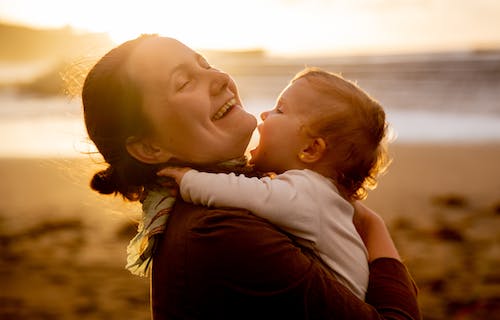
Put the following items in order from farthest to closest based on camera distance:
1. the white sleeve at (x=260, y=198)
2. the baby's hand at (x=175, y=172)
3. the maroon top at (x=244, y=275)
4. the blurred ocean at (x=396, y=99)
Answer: the blurred ocean at (x=396, y=99) < the baby's hand at (x=175, y=172) < the white sleeve at (x=260, y=198) < the maroon top at (x=244, y=275)

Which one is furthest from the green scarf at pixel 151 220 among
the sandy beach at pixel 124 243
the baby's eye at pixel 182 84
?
the sandy beach at pixel 124 243

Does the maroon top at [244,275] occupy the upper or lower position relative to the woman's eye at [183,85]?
lower

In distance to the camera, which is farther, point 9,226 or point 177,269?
point 9,226

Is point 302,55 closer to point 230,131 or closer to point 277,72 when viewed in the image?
point 277,72

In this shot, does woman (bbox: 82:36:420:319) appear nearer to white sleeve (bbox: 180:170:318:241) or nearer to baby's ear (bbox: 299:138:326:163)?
white sleeve (bbox: 180:170:318:241)

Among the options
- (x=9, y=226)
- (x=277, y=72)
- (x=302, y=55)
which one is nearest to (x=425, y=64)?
(x=277, y=72)

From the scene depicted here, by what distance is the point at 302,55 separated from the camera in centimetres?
3756

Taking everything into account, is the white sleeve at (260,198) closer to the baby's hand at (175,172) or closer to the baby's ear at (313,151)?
the baby's hand at (175,172)

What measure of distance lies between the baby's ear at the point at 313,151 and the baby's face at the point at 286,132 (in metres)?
0.01

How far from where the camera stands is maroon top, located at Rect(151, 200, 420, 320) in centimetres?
154

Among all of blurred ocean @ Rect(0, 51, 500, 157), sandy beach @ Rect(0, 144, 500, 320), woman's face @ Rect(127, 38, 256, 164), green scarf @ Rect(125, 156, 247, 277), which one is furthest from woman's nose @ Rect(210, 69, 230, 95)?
blurred ocean @ Rect(0, 51, 500, 157)

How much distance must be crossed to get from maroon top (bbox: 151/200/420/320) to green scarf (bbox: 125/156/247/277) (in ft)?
0.27

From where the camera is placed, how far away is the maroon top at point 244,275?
1.54 m

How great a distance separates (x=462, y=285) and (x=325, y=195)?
3.73m
